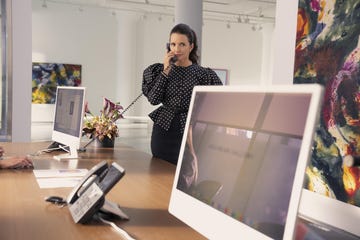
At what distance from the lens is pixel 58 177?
2.00 metres

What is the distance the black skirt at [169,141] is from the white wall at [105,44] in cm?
722

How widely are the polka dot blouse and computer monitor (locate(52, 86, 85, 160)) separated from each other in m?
0.50

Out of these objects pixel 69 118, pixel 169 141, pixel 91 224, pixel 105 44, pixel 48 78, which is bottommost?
pixel 91 224

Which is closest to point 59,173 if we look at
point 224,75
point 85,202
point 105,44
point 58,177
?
point 58,177

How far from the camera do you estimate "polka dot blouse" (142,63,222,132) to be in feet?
8.72

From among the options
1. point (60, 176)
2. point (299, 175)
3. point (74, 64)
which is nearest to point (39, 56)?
point (74, 64)

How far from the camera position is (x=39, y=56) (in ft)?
30.1

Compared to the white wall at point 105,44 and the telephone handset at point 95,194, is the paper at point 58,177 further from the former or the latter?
the white wall at point 105,44

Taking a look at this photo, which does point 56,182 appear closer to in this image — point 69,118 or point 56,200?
point 56,200

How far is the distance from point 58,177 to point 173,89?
1.00 meters

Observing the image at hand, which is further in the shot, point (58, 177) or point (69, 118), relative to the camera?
point (69, 118)

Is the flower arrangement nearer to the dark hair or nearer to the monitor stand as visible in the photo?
the monitor stand

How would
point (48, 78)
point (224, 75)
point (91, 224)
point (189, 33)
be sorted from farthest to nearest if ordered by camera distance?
point (224, 75) → point (48, 78) → point (189, 33) → point (91, 224)

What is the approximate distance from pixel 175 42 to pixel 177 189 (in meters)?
1.73
